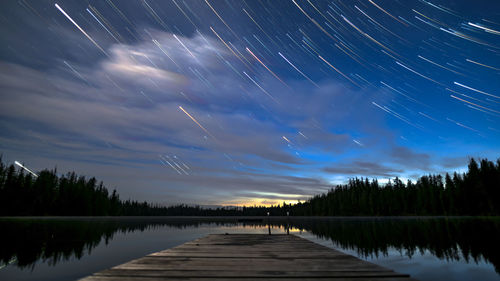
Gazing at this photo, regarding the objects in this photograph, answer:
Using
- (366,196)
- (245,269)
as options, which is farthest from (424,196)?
(245,269)

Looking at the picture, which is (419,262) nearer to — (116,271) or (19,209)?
(116,271)

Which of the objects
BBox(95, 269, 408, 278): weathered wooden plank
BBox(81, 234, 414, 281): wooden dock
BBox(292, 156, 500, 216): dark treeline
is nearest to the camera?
BBox(81, 234, 414, 281): wooden dock

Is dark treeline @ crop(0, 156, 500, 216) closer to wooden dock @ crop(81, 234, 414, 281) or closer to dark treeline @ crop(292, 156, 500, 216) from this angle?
dark treeline @ crop(292, 156, 500, 216)

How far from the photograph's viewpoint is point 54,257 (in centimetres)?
1806

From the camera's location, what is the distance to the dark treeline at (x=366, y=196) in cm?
10438

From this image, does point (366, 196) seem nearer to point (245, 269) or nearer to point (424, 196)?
point (424, 196)

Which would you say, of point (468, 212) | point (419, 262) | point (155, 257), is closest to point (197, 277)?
point (155, 257)

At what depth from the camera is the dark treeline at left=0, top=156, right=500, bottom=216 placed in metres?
104

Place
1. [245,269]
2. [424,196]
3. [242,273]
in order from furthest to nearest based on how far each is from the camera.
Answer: [424,196] → [245,269] → [242,273]

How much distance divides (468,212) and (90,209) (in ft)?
543

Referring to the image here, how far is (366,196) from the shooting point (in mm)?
151375

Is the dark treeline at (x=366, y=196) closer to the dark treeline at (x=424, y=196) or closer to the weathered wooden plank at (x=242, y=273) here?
the dark treeline at (x=424, y=196)

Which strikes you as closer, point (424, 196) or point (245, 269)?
point (245, 269)

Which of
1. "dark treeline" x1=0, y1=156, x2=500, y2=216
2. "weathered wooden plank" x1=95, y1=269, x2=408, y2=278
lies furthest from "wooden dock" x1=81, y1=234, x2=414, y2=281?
"dark treeline" x1=0, y1=156, x2=500, y2=216
